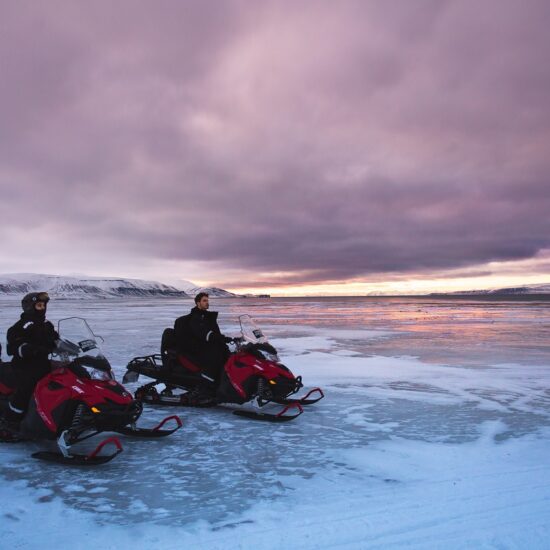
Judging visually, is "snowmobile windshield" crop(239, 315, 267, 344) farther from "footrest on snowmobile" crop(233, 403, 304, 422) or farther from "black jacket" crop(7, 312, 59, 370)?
"black jacket" crop(7, 312, 59, 370)

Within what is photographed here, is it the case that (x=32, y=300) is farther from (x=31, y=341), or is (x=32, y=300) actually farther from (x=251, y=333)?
(x=251, y=333)

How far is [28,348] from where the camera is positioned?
13.6ft

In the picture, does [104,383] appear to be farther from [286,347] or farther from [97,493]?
[286,347]

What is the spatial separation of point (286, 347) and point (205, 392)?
6466 mm

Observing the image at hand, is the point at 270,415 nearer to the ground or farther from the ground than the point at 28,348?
nearer to the ground

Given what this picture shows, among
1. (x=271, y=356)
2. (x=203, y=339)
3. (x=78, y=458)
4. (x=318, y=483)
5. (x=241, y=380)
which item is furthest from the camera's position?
(x=203, y=339)

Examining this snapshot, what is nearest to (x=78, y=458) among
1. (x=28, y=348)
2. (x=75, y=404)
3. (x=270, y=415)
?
(x=75, y=404)

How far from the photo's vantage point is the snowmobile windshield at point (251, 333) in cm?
616

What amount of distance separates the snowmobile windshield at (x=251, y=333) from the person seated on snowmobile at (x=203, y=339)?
228 millimetres

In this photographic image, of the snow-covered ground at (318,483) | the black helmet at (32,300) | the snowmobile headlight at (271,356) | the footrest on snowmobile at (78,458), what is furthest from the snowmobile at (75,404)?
the snowmobile headlight at (271,356)

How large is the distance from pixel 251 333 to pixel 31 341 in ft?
9.21

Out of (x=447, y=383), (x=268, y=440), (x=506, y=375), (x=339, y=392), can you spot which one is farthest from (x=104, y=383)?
(x=506, y=375)

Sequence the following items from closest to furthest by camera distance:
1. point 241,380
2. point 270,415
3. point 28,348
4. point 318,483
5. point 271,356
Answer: point 318,483 → point 28,348 → point 270,415 → point 241,380 → point 271,356

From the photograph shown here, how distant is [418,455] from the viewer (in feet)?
13.4
